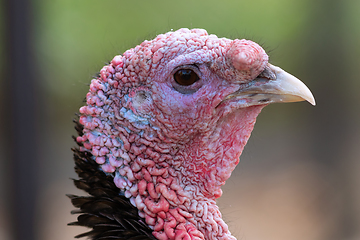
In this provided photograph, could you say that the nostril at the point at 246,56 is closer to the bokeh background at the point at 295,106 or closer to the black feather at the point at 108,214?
the black feather at the point at 108,214

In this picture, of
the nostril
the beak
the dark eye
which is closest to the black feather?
the dark eye

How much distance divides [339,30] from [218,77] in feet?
15.8

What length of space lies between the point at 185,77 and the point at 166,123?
1.02 feet

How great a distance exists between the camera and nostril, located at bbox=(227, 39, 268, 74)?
2.00 meters

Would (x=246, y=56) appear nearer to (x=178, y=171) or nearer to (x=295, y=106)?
(x=178, y=171)

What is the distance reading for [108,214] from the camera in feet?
6.69

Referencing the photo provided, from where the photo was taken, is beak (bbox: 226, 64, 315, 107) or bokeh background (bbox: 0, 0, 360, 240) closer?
beak (bbox: 226, 64, 315, 107)

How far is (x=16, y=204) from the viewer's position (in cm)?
275

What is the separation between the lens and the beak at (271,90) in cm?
207

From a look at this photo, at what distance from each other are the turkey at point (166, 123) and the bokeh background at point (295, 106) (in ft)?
7.19

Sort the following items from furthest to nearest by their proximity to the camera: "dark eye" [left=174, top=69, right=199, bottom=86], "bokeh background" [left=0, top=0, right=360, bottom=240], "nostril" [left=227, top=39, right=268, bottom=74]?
"bokeh background" [left=0, top=0, right=360, bottom=240]
"dark eye" [left=174, top=69, right=199, bottom=86]
"nostril" [left=227, top=39, right=268, bottom=74]

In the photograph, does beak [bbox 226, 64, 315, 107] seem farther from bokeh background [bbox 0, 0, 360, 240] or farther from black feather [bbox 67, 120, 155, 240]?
bokeh background [bbox 0, 0, 360, 240]

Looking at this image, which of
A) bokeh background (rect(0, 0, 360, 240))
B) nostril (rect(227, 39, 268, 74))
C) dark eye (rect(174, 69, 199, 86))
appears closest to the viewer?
nostril (rect(227, 39, 268, 74))

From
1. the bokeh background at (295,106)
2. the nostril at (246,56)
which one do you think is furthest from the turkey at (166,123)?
the bokeh background at (295,106)
